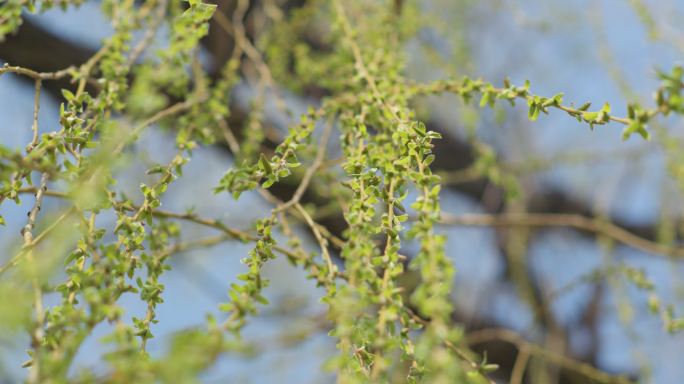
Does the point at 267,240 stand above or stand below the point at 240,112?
below

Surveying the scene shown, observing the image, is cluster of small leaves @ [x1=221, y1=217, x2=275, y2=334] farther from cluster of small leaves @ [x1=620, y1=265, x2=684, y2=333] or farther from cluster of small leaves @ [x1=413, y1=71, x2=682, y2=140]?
cluster of small leaves @ [x1=620, y1=265, x2=684, y2=333]

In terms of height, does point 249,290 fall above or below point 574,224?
below

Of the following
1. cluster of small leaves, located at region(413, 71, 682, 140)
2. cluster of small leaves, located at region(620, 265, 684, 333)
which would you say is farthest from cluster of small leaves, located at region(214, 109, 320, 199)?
cluster of small leaves, located at region(620, 265, 684, 333)

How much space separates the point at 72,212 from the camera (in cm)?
43

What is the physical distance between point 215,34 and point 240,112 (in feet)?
0.66

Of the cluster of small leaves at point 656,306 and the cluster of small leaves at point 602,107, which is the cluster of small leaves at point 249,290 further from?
the cluster of small leaves at point 656,306

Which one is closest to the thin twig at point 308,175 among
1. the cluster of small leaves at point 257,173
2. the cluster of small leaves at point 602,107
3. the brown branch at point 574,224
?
the cluster of small leaves at point 257,173

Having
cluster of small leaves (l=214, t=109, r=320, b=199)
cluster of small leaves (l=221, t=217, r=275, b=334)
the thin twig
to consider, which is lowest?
cluster of small leaves (l=221, t=217, r=275, b=334)

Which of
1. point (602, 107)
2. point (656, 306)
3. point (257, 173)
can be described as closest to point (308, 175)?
point (257, 173)

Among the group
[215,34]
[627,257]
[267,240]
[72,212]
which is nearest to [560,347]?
[627,257]

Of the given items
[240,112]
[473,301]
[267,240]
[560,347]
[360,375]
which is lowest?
[360,375]

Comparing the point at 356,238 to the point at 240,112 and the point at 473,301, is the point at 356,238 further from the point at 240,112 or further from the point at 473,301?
the point at 473,301

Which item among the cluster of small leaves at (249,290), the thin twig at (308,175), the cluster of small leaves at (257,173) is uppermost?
the thin twig at (308,175)

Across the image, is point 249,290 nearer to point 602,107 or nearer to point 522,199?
point 602,107
